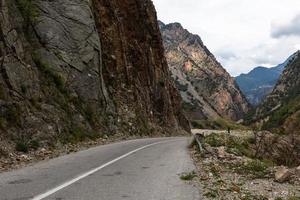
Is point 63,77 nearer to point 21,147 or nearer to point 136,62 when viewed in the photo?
point 21,147

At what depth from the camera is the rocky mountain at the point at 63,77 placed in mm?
19281

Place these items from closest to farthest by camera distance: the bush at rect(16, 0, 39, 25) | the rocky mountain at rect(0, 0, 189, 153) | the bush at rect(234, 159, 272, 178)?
the bush at rect(234, 159, 272, 178)
the rocky mountain at rect(0, 0, 189, 153)
the bush at rect(16, 0, 39, 25)

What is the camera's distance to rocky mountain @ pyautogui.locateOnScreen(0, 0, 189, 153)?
19.3 metres

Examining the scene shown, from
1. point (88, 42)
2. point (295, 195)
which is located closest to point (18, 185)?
point (295, 195)

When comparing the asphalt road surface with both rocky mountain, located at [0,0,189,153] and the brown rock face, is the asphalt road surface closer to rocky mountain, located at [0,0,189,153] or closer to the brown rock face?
rocky mountain, located at [0,0,189,153]

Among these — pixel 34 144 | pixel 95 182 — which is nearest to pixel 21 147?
pixel 34 144

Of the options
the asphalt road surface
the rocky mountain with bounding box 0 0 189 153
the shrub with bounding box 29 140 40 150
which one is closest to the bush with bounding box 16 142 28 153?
the rocky mountain with bounding box 0 0 189 153

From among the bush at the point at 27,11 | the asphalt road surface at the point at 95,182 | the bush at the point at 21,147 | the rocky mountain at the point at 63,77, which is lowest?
the asphalt road surface at the point at 95,182

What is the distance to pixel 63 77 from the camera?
86.5 feet

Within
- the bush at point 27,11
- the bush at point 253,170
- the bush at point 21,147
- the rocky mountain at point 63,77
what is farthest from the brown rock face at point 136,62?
the bush at point 253,170

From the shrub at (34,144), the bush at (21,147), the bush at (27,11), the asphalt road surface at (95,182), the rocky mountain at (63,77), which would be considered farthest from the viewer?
the bush at (27,11)

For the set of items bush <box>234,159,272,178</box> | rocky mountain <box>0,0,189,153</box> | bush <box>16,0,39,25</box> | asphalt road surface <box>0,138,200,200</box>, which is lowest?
bush <box>234,159,272,178</box>

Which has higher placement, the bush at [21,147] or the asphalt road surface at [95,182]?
the bush at [21,147]

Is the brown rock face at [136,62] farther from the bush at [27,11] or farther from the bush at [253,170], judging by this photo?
the bush at [253,170]
